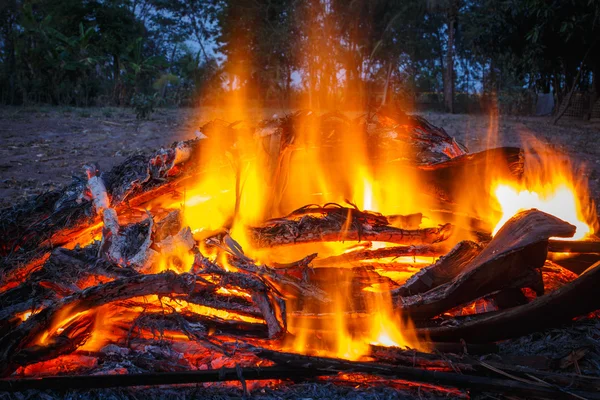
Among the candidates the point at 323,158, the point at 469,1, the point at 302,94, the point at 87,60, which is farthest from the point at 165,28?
the point at 323,158

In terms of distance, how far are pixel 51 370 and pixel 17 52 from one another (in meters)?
23.6

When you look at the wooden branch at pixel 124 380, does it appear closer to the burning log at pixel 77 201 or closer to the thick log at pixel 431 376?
the thick log at pixel 431 376

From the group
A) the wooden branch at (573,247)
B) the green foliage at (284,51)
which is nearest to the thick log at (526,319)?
the wooden branch at (573,247)

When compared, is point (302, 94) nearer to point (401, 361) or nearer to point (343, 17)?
point (343, 17)

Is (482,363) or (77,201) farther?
(77,201)

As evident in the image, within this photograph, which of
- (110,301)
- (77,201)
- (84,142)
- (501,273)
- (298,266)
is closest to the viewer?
(110,301)

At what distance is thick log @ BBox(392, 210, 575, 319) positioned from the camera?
7.27 ft

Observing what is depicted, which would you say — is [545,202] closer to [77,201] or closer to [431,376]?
[431,376]

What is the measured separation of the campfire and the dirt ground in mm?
2761

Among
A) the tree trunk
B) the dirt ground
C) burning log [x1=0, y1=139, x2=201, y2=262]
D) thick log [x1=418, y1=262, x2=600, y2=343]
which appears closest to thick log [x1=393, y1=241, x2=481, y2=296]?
thick log [x1=418, y1=262, x2=600, y2=343]

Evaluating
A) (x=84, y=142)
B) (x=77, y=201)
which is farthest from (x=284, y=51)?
(x=77, y=201)

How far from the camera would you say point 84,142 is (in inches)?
392

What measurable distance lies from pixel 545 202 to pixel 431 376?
203 cm

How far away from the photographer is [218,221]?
3.46 meters
